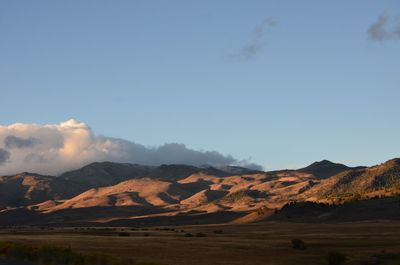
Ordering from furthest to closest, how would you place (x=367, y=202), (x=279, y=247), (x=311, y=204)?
(x=311, y=204)
(x=367, y=202)
(x=279, y=247)

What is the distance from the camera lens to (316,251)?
64.9 meters

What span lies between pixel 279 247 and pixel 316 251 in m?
7.88

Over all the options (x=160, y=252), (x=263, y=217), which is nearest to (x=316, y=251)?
(x=160, y=252)

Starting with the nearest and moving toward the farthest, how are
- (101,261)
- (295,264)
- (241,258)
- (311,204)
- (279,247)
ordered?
(101,261)
(295,264)
(241,258)
(279,247)
(311,204)

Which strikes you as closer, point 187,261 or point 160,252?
point 187,261

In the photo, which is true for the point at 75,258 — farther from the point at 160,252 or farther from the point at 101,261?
the point at 160,252

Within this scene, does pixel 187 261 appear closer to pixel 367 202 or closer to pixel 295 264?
pixel 295 264

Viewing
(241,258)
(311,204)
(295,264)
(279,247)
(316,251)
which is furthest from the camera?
(311,204)

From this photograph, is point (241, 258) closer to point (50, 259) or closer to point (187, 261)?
point (187, 261)

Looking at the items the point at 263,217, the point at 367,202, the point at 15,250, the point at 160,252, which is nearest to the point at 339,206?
the point at 367,202

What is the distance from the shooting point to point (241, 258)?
58312 millimetres

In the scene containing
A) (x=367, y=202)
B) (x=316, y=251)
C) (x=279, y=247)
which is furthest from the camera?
(x=367, y=202)

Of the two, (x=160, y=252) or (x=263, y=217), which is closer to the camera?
(x=160, y=252)

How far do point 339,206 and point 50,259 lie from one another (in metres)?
134
